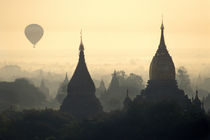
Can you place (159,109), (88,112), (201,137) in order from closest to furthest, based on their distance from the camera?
(201,137) → (159,109) → (88,112)

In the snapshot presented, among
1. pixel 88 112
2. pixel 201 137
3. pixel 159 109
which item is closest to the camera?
pixel 201 137

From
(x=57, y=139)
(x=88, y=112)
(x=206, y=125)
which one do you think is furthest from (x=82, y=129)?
(x=88, y=112)

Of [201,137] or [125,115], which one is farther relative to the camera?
[125,115]

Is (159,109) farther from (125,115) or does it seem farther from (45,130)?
(45,130)

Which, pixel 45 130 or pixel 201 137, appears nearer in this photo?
pixel 201 137

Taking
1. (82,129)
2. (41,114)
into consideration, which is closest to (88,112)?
(41,114)

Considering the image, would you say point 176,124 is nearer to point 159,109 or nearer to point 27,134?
point 159,109
